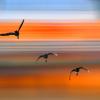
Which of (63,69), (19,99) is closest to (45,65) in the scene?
(63,69)

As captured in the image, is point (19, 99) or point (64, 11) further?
point (64, 11)

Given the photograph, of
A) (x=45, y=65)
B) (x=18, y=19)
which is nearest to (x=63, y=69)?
(x=45, y=65)

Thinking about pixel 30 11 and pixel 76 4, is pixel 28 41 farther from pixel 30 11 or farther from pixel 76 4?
pixel 76 4

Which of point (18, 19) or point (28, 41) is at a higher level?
point (18, 19)

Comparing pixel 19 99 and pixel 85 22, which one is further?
pixel 85 22

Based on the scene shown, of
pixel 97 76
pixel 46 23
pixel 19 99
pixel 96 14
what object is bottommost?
pixel 19 99

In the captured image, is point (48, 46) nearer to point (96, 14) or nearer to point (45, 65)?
point (45, 65)
